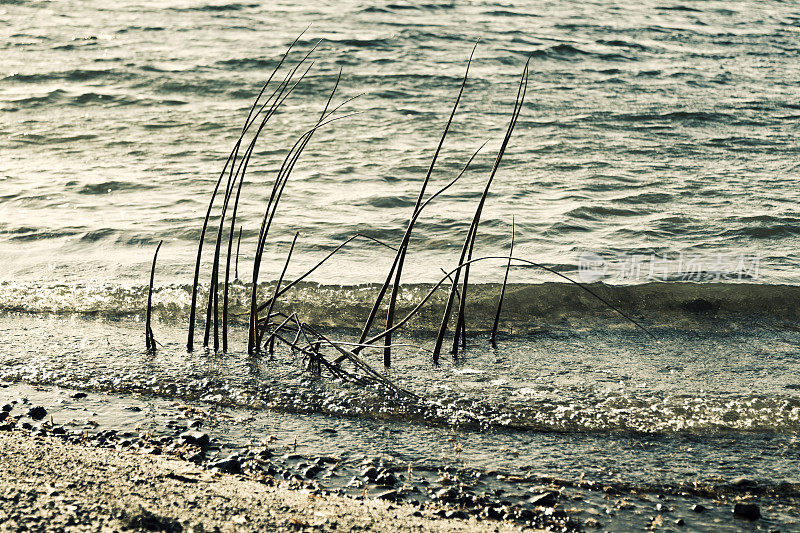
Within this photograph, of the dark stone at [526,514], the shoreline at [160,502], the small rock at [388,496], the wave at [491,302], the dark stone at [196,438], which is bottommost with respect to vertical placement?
the wave at [491,302]

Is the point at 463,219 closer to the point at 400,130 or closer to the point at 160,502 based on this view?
the point at 400,130

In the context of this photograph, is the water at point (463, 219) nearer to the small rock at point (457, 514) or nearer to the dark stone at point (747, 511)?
the dark stone at point (747, 511)

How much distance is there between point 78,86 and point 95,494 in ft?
28.3

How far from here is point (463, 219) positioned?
224 inches

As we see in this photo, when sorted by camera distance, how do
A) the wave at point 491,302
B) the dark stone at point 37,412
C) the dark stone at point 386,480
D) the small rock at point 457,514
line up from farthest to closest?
the wave at point 491,302
the dark stone at point 37,412
the dark stone at point 386,480
the small rock at point 457,514

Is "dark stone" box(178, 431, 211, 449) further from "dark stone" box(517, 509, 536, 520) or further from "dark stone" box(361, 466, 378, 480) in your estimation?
"dark stone" box(517, 509, 536, 520)

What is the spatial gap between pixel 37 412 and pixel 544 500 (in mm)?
1753

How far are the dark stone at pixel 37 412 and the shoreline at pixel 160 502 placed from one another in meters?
0.32

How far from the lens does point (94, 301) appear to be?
4.12 meters

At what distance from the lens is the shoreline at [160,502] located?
203cm

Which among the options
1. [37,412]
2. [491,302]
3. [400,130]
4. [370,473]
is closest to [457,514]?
[370,473]

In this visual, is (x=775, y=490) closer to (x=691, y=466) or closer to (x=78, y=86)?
(x=691, y=466)

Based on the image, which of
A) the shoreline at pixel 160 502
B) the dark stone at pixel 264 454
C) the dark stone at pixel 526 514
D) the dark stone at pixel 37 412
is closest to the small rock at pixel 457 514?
the shoreline at pixel 160 502

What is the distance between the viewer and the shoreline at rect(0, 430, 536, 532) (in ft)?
6.66
